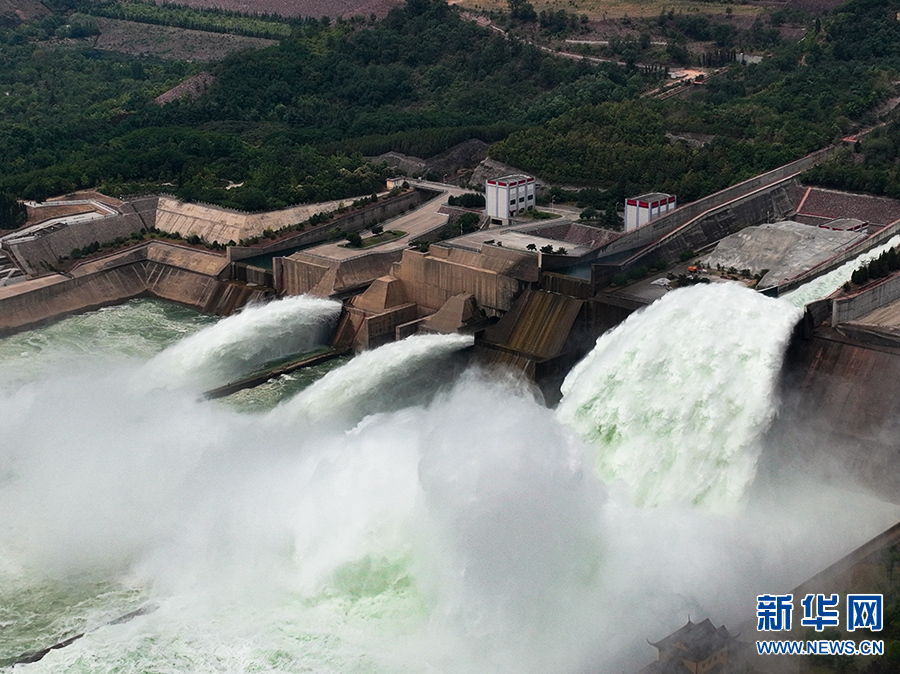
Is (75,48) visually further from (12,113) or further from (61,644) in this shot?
(61,644)

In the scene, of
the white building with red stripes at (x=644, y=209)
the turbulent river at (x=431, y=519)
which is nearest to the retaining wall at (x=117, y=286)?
the turbulent river at (x=431, y=519)

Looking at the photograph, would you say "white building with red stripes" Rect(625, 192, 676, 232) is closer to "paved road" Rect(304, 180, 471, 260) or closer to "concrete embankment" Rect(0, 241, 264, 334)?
"paved road" Rect(304, 180, 471, 260)

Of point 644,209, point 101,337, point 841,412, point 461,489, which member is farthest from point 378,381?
point 841,412

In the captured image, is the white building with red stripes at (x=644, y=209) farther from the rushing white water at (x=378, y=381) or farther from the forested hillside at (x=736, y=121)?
the rushing white water at (x=378, y=381)

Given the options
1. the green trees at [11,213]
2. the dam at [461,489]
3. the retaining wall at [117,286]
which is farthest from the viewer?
the green trees at [11,213]

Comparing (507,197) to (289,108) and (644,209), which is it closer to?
(644,209)

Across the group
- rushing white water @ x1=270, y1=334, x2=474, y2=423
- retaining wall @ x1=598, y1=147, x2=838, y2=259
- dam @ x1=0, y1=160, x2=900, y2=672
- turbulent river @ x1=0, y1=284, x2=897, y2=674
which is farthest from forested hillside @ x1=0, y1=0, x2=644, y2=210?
turbulent river @ x1=0, y1=284, x2=897, y2=674
